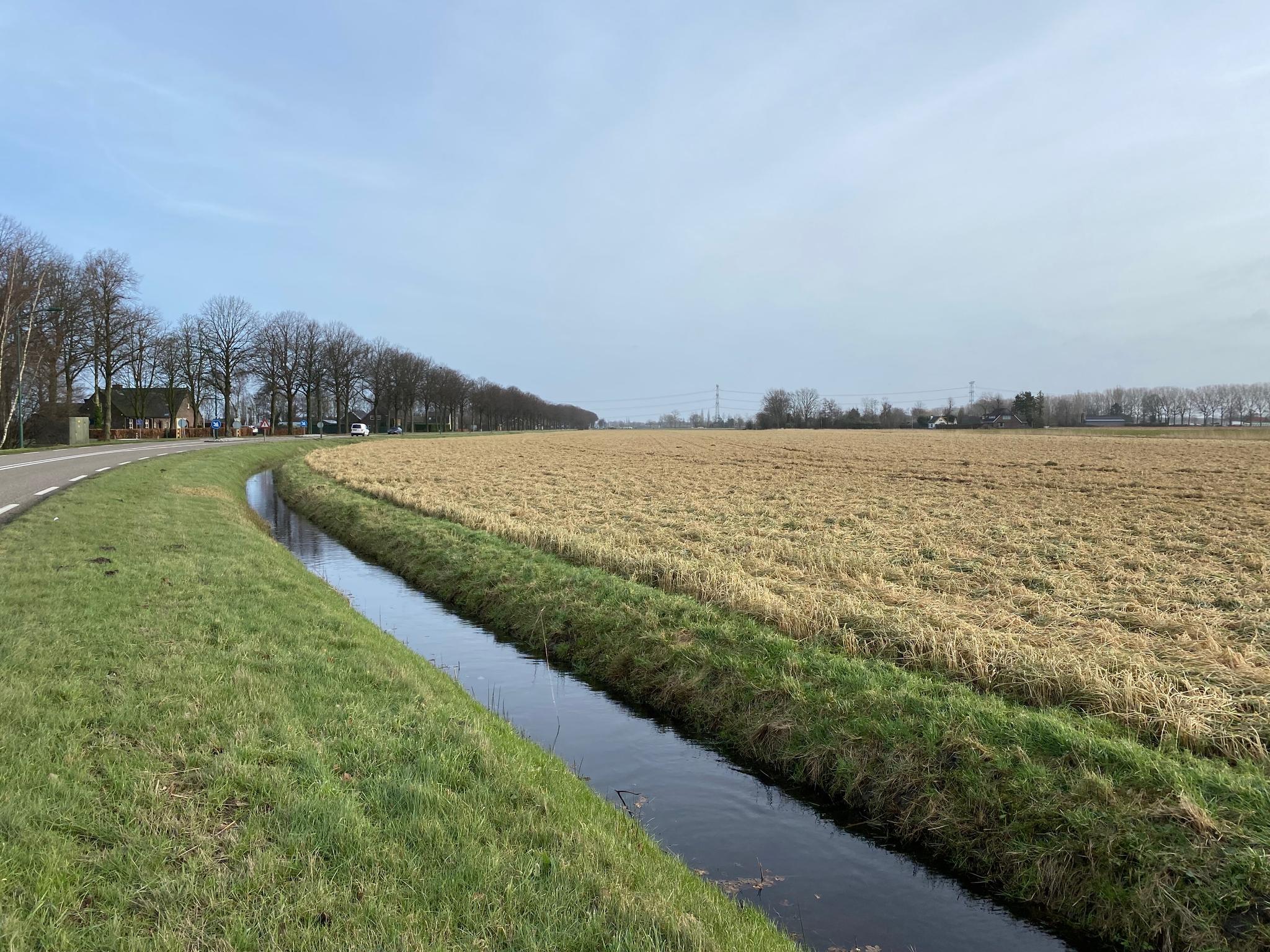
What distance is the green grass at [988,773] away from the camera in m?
4.93

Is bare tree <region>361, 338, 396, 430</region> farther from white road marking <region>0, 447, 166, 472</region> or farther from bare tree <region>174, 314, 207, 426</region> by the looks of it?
white road marking <region>0, 447, 166, 472</region>

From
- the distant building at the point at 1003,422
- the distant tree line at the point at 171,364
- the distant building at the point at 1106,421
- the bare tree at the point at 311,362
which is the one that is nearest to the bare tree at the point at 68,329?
the distant tree line at the point at 171,364

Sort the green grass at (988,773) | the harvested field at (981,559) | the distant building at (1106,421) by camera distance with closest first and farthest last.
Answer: the green grass at (988,773)
the harvested field at (981,559)
the distant building at (1106,421)

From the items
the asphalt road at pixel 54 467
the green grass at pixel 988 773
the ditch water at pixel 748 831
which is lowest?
the ditch water at pixel 748 831

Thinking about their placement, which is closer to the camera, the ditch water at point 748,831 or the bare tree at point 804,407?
the ditch water at point 748,831

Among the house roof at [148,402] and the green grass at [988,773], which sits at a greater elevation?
the house roof at [148,402]

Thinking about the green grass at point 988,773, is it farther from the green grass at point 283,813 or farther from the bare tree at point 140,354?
the bare tree at point 140,354

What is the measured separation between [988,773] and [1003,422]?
147 metres

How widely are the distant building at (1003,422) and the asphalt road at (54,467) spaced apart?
12187 centimetres

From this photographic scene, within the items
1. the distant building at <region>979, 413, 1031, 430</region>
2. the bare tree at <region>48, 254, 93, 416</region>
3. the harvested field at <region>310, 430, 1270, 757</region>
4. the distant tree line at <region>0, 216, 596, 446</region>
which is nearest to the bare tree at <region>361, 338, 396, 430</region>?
the distant tree line at <region>0, 216, 596, 446</region>

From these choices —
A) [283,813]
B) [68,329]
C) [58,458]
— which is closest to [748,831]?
[283,813]

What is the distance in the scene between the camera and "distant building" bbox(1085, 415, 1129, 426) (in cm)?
13405

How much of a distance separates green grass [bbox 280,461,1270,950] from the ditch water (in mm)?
316

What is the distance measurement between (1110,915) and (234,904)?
549cm
